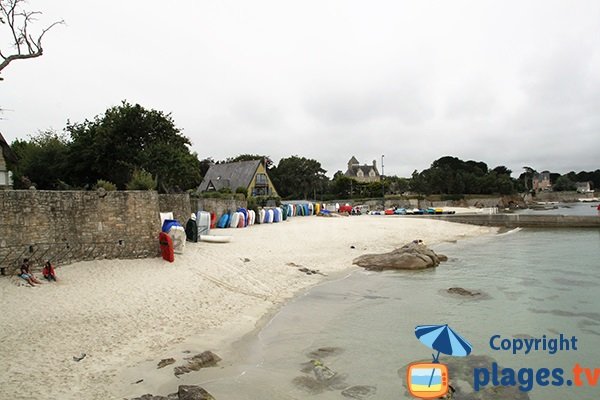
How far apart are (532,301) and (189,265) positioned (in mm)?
12637

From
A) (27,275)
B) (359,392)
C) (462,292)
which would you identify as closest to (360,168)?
(462,292)

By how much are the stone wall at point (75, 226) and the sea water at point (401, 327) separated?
695 centimetres

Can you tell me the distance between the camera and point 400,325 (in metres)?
11.9

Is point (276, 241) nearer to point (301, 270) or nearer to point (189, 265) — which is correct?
point (301, 270)

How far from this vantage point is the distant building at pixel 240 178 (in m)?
59.3

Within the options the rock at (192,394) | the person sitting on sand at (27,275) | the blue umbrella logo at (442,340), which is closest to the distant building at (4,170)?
the person sitting on sand at (27,275)

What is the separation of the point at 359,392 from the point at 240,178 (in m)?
53.4

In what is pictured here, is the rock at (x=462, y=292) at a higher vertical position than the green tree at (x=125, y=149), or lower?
lower

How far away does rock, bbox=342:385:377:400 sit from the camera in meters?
7.63

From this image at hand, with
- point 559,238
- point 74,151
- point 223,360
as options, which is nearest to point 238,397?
point 223,360

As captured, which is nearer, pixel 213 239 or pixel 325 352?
pixel 325 352

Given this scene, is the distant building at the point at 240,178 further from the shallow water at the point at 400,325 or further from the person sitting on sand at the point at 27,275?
the person sitting on sand at the point at 27,275

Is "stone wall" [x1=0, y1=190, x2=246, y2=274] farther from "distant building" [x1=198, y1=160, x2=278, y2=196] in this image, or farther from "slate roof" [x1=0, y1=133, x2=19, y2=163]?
"distant building" [x1=198, y1=160, x2=278, y2=196]

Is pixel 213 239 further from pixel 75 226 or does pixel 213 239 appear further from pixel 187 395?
pixel 187 395
